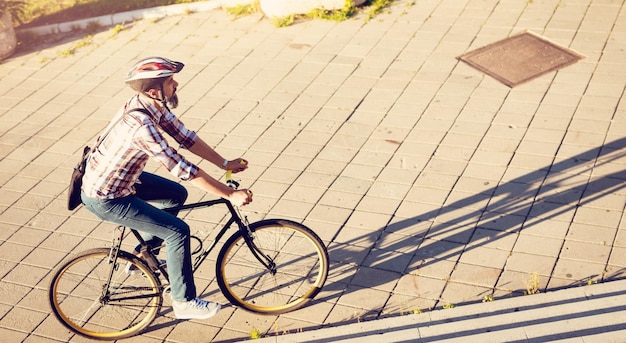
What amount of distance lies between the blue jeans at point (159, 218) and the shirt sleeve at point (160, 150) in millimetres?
486

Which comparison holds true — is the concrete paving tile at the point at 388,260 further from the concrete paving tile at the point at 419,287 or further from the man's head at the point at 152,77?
the man's head at the point at 152,77

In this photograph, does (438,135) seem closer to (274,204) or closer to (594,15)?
(274,204)

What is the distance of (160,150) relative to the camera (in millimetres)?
4910

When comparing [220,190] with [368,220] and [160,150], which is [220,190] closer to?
[160,150]

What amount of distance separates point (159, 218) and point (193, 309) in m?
0.84

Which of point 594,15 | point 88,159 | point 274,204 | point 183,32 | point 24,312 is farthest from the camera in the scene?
point 183,32

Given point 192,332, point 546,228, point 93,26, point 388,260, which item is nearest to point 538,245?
point 546,228

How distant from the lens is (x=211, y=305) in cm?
579

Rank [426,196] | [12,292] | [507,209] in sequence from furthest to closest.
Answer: [426,196] → [507,209] → [12,292]

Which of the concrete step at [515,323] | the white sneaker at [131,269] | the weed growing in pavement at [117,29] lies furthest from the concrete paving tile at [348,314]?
the weed growing in pavement at [117,29]

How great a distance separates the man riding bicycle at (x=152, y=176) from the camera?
16.3 ft

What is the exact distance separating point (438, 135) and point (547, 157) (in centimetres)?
115

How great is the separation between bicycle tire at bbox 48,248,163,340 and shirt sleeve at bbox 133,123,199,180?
1.03m

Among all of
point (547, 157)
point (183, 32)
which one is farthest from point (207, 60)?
point (547, 157)
